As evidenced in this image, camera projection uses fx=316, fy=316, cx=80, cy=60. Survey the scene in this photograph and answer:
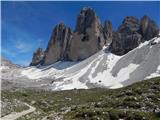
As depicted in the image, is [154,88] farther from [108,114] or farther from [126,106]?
[108,114]

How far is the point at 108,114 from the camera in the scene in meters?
37.2

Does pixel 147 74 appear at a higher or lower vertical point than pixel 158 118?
higher

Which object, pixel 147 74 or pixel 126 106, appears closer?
pixel 126 106

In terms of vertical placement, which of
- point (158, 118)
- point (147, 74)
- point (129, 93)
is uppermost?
point (147, 74)

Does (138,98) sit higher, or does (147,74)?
(147,74)

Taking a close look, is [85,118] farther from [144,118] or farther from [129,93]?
[129,93]

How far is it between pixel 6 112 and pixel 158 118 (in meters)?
28.9

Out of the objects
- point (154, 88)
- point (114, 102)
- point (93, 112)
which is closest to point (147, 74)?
point (154, 88)

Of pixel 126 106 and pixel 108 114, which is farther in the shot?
pixel 126 106

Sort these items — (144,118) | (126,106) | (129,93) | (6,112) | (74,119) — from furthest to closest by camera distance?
1. (129,93)
2. (6,112)
3. (126,106)
4. (74,119)
5. (144,118)

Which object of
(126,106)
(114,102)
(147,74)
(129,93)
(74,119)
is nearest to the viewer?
(74,119)

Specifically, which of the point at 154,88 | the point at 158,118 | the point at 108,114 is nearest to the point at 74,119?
the point at 108,114

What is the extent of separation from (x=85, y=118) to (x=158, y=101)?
44.4ft

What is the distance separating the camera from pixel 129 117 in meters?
35.2
